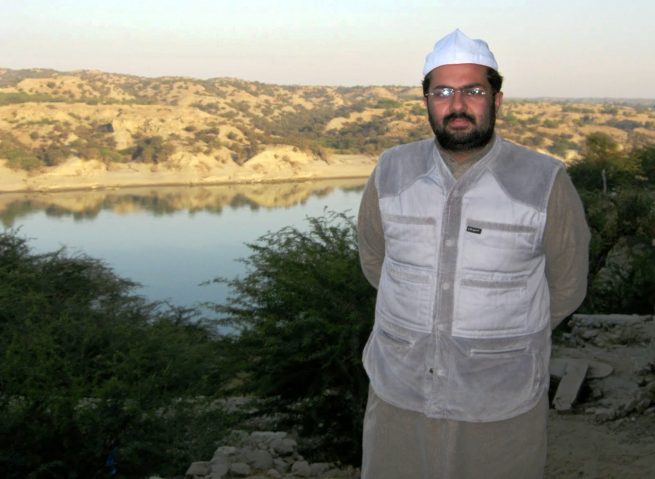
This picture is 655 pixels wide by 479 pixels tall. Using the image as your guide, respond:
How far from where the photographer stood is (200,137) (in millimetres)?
60781

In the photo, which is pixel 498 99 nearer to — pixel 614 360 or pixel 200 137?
pixel 614 360

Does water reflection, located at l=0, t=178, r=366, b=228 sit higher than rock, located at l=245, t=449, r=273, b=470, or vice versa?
rock, located at l=245, t=449, r=273, b=470

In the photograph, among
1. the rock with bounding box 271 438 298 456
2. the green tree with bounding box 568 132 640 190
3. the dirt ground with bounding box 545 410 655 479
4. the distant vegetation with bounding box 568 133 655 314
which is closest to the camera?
the dirt ground with bounding box 545 410 655 479

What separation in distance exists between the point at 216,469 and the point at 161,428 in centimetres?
128

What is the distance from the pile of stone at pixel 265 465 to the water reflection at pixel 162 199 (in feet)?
117

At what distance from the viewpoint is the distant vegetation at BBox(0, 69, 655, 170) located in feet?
184

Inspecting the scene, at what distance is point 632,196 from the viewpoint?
14.3 metres

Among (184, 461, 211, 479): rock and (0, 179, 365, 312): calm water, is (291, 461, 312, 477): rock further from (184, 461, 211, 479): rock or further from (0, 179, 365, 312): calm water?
(0, 179, 365, 312): calm water

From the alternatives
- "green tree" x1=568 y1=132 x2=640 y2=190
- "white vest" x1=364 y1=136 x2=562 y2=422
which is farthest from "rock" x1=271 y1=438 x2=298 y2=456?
"green tree" x1=568 y1=132 x2=640 y2=190

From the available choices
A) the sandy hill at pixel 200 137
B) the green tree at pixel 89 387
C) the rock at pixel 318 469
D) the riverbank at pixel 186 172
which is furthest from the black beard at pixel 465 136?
the sandy hill at pixel 200 137

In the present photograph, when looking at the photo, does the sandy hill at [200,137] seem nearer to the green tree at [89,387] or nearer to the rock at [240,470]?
the green tree at [89,387]

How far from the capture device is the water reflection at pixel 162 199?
43.1 metres

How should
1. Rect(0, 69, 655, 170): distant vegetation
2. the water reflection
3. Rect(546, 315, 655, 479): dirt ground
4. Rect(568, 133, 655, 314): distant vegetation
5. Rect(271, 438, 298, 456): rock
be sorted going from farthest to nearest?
Rect(0, 69, 655, 170): distant vegetation → the water reflection → Rect(568, 133, 655, 314): distant vegetation → Rect(271, 438, 298, 456): rock → Rect(546, 315, 655, 479): dirt ground

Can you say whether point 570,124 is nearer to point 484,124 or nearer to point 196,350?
point 196,350
